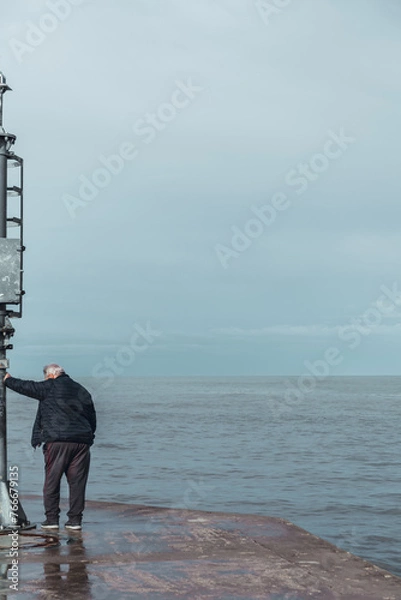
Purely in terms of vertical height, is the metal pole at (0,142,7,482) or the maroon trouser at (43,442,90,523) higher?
the metal pole at (0,142,7,482)

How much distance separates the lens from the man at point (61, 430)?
26.0ft

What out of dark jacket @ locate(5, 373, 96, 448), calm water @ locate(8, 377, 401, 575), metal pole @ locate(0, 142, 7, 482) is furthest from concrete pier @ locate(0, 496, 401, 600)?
calm water @ locate(8, 377, 401, 575)

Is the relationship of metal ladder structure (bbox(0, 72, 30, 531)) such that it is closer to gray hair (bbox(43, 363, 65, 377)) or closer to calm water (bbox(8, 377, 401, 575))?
gray hair (bbox(43, 363, 65, 377))

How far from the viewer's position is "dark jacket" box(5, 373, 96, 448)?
7898 mm

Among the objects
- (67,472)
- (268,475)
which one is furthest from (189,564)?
(268,475)

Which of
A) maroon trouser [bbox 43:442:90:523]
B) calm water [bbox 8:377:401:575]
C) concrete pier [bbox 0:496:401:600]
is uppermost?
maroon trouser [bbox 43:442:90:523]

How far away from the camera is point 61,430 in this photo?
7.90 metres

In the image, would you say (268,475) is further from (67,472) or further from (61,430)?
(61,430)

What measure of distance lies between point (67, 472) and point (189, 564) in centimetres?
190

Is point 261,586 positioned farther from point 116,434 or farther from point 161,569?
point 116,434

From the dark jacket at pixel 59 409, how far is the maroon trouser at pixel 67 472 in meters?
0.09

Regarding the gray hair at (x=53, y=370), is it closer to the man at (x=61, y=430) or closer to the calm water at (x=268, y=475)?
the man at (x=61, y=430)

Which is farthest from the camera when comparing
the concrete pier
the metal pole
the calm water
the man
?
the calm water

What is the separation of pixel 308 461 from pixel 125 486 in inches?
323
